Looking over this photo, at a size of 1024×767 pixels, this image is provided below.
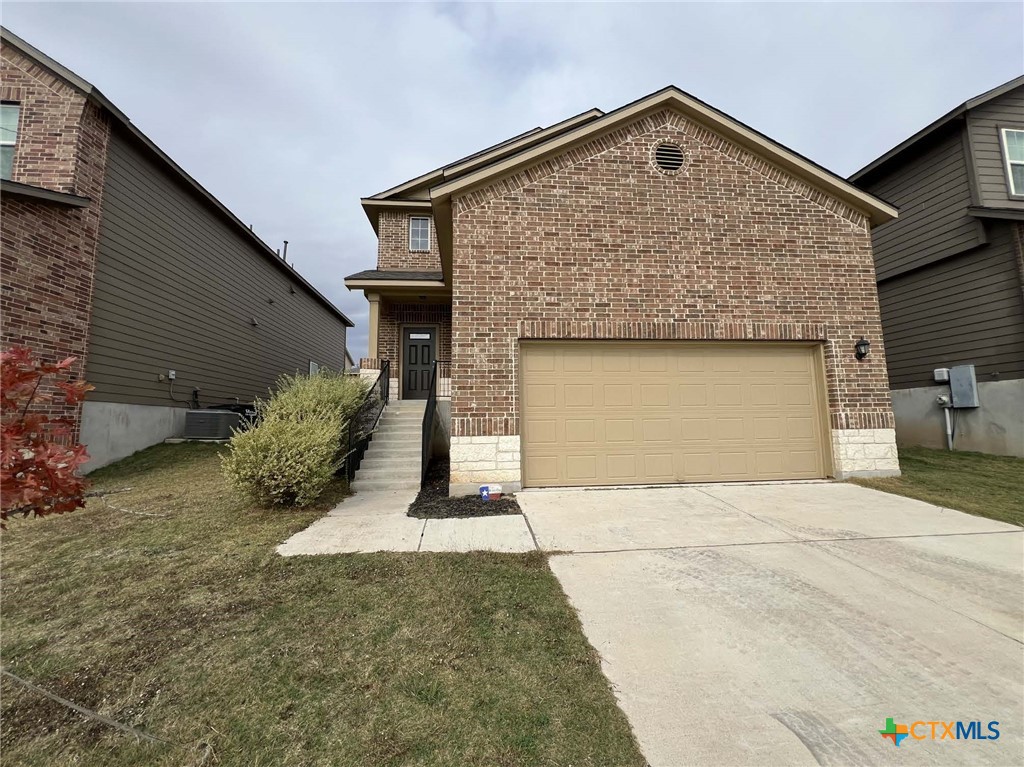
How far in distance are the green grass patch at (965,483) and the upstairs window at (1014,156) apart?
6.24 meters

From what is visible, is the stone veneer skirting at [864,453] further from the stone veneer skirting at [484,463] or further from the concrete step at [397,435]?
the concrete step at [397,435]

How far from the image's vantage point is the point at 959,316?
997 centimetres

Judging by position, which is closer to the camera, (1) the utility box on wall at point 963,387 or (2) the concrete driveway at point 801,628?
(2) the concrete driveway at point 801,628

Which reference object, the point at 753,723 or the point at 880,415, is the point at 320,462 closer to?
the point at 753,723

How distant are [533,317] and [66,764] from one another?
6.01 metres

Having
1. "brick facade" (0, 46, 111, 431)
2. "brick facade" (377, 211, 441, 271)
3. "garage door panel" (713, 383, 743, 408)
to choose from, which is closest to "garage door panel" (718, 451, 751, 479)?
"garage door panel" (713, 383, 743, 408)

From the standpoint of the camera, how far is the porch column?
1184 centimetres

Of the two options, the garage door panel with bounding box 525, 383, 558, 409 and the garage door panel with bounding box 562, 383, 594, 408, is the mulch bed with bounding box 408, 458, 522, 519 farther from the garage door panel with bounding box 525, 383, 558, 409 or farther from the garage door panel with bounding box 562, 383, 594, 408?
the garage door panel with bounding box 562, 383, 594, 408

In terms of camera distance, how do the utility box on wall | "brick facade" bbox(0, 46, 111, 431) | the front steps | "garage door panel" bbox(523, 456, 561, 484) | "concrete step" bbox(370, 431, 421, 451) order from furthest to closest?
the utility box on wall < "concrete step" bbox(370, 431, 421, 451) < "brick facade" bbox(0, 46, 111, 431) < the front steps < "garage door panel" bbox(523, 456, 561, 484)

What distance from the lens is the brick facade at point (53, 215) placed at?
24.4 feet

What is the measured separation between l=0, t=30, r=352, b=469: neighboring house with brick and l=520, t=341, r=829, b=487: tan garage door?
27.8ft

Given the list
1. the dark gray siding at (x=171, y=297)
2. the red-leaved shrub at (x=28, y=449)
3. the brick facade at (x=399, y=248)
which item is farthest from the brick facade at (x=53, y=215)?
the red-leaved shrub at (x=28, y=449)

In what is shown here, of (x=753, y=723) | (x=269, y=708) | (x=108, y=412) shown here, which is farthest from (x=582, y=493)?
(x=108, y=412)

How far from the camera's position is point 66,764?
5.96ft
